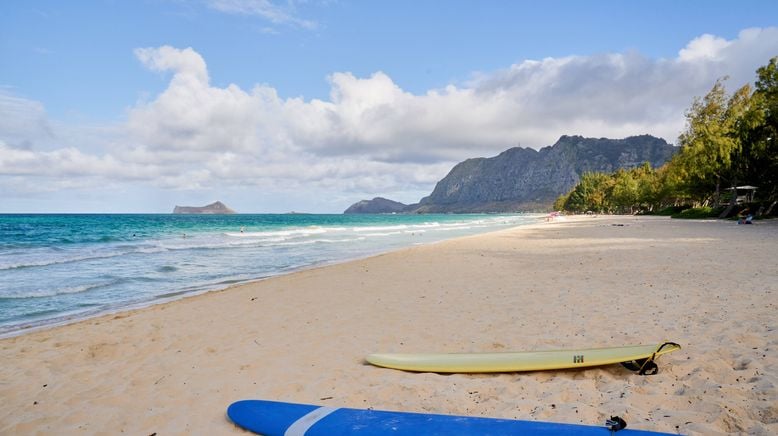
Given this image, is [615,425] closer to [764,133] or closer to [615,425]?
[615,425]

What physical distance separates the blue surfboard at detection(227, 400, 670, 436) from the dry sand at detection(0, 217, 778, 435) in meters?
0.34

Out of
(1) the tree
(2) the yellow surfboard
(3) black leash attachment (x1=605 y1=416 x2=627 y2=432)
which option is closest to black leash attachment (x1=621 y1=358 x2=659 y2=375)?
(2) the yellow surfboard

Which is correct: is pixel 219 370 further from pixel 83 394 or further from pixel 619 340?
pixel 619 340

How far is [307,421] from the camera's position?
3301mm

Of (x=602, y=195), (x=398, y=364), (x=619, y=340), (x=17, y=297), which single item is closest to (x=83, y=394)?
(x=398, y=364)

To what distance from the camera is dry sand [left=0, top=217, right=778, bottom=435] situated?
142 inches

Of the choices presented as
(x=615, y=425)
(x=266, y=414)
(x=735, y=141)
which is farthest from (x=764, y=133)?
(x=266, y=414)

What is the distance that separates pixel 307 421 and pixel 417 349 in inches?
93.8

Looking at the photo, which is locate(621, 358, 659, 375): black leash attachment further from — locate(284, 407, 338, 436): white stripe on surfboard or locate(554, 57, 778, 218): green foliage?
locate(554, 57, 778, 218): green foliage

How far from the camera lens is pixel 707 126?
37.2 m

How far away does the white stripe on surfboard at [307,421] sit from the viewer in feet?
10.5

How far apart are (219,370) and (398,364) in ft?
7.07

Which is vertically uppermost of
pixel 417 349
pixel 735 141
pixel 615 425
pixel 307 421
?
pixel 735 141

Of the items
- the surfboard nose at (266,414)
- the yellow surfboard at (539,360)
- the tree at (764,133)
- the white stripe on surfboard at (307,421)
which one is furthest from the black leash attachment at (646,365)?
the tree at (764,133)
